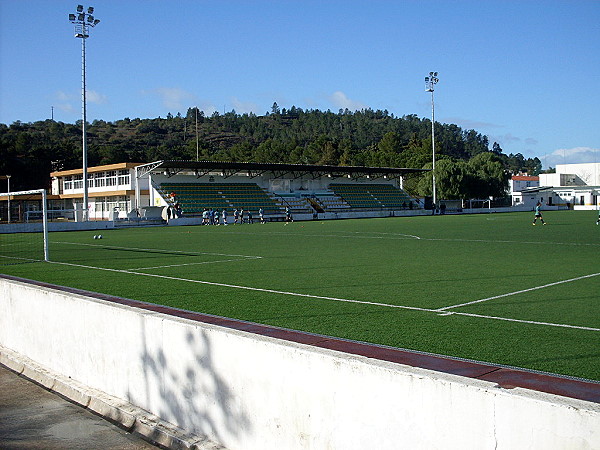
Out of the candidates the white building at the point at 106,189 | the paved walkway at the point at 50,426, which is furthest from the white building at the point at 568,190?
the paved walkway at the point at 50,426

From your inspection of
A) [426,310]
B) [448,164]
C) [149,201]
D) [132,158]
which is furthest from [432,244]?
[132,158]

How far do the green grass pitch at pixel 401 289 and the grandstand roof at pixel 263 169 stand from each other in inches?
1344

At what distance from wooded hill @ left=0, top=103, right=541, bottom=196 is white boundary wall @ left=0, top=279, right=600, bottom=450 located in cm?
7698

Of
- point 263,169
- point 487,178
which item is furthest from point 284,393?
point 487,178

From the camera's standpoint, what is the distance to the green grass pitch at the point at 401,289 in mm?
7598

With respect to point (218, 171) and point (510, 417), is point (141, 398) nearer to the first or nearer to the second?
point (510, 417)

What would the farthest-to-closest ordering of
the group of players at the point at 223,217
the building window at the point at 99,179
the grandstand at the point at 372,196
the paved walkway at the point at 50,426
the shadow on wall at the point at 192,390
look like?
the grandstand at the point at 372,196, the building window at the point at 99,179, the group of players at the point at 223,217, the paved walkway at the point at 50,426, the shadow on wall at the point at 192,390

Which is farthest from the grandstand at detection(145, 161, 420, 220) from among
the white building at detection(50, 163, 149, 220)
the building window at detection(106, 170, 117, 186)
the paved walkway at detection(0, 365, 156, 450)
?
the paved walkway at detection(0, 365, 156, 450)

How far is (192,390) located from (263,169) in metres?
59.4

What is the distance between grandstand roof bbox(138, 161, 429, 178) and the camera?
185 ft

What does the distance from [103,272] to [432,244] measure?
12.9 metres

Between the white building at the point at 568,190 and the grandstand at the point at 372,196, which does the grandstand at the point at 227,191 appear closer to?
the grandstand at the point at 372,196

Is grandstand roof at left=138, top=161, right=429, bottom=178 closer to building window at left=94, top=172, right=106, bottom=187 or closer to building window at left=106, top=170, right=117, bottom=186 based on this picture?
building window at left=106, top=170, right=117, bottom=186

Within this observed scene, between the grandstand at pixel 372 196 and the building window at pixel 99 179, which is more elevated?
the building window at pixel 99 179
